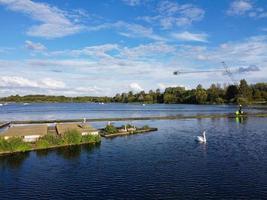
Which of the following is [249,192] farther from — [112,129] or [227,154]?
[112,129]

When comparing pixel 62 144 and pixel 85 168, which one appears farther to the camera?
pixel 62 144

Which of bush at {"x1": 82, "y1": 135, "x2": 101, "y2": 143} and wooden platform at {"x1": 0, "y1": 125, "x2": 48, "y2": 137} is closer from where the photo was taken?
wooden platform at {"x1": 0, "y1": 125, "x2": 48, "y2": 137}

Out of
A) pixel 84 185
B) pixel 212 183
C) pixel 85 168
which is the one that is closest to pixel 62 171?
pixel 85 168

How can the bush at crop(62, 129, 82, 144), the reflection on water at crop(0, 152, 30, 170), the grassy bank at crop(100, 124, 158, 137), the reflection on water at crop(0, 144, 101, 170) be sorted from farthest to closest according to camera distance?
the grassy bank at crop(100, 124, 158, 137) → the bush at crop(62, 129, 82, 144) → the reflection on water at crop(0, 144, 101, 170) → the reflection on water at crop(0, 152, 30, 170)

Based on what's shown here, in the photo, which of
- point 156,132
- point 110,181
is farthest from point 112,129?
point 110,181

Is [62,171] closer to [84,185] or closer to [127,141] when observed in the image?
[84,185]

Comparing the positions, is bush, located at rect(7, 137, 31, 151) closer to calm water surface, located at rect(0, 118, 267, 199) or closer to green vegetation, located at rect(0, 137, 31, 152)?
green vegetation, located at rect(0, 137, 31, 152)

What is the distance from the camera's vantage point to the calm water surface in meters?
32.7

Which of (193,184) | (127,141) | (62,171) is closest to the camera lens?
(193,184)

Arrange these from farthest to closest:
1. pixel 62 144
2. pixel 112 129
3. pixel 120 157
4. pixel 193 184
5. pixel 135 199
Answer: pixel 112 129
pixel 62 144
pixel 120 157
pixel 193 184
pixel 135 199

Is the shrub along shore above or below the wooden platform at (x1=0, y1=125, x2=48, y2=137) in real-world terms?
below

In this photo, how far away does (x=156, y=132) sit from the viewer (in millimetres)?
77438

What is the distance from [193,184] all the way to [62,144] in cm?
3021

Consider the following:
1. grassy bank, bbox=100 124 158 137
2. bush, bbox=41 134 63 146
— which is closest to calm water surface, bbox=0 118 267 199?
bush, bbox=41 134 63 146
